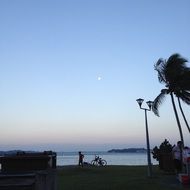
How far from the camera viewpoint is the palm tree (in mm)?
35531

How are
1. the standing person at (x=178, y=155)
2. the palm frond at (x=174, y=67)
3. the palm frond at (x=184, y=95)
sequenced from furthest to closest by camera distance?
1. the palm frond at (x=184, y=95)
2. the palm frond at (x=174, y=67)
3. the standing person at (x=178, y=155)

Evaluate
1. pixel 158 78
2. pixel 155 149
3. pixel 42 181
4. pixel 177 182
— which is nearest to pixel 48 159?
pixel 42 181

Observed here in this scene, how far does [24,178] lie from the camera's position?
9.47m

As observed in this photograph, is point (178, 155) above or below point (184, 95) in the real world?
below

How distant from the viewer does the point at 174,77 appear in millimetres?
35438

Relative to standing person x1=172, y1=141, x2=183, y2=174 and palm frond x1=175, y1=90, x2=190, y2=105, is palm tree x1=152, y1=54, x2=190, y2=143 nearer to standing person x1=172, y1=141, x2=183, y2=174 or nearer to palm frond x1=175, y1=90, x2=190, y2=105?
palm frond x1=175, y1=90, x2=190, y2=105

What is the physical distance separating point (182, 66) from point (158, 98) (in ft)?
11.0

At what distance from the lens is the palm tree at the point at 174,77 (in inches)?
1399

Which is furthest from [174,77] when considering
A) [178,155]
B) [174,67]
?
[178,155]

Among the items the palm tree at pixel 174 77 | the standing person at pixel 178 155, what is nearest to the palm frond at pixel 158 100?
the palm tree at pixel 174 77

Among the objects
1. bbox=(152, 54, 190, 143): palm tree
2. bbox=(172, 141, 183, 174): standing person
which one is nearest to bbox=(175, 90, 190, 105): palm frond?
bbox=(152, 54, 190, 143): palm tree

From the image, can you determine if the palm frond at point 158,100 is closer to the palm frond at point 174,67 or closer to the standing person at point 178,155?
the palm frond at point 174,67

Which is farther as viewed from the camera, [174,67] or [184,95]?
[184,95]

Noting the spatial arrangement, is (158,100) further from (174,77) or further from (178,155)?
(178,155)
